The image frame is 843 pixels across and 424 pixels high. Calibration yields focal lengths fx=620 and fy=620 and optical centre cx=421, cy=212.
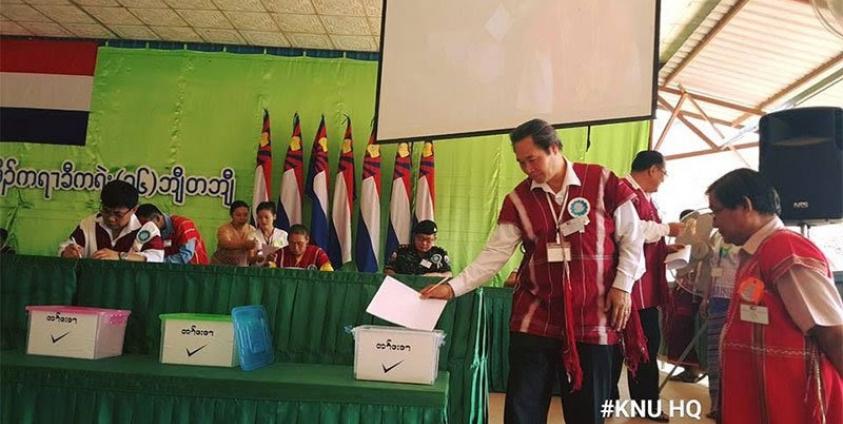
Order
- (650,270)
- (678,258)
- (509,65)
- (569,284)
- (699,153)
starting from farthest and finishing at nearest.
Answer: (699,153), (509,65), (678,258), (650,270), (569,284)

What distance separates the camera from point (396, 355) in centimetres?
181

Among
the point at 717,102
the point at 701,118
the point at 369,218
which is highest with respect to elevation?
the point at 717,102

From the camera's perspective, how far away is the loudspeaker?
2568 mm

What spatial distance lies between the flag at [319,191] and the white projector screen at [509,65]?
7.25ft

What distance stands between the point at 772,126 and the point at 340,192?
11.1ft

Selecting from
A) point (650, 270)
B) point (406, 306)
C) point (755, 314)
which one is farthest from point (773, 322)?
point (650, 270)

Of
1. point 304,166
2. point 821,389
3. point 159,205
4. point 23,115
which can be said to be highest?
point 23,115

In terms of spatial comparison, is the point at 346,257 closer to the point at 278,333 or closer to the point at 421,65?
the point at 421,65

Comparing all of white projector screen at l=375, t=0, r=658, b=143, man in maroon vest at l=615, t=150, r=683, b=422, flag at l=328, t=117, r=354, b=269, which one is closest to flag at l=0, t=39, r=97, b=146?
flag at l=328, t=117, r=354, b=269

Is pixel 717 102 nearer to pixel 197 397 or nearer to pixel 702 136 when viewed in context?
pixel 702 136

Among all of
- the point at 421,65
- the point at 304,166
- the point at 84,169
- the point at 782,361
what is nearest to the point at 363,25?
the point at 304,166

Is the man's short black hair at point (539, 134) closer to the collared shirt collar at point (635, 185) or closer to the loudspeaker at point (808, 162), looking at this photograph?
the collared shirt collar at point (635, 185)

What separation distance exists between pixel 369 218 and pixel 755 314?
390 centimetres

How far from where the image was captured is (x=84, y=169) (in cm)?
558
